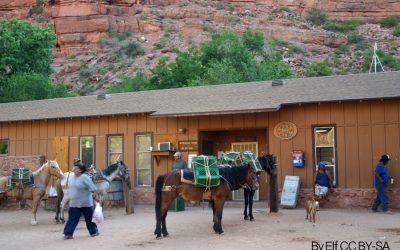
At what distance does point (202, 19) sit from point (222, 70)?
42698 millimetres

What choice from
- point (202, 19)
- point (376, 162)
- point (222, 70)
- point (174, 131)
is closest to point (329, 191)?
point (376, 162)

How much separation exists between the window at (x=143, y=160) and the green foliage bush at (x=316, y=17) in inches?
2777

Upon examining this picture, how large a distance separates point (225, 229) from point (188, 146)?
21.7 feet

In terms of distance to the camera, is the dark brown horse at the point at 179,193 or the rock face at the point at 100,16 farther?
the rock face at the point at 100,16

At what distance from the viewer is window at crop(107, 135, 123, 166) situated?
63.7 feet

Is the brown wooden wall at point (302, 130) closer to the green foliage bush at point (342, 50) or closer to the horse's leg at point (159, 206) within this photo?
the horse's leg at point (159, 206)

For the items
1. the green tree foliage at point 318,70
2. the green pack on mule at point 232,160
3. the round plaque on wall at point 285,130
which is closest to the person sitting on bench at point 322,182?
the round plaque on wall at point 285,130

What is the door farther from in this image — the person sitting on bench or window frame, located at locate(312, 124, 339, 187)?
the person sitting on bench

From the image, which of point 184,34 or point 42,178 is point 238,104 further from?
point 184,34

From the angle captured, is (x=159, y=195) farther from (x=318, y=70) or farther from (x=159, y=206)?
(x=318, y=70)

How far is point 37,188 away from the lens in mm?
14391

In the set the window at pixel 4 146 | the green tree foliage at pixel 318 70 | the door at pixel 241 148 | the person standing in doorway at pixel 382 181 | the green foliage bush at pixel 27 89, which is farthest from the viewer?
the green tree foliage at pixel 318 70

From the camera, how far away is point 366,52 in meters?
67.7

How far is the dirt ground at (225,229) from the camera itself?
10156 millimetres
